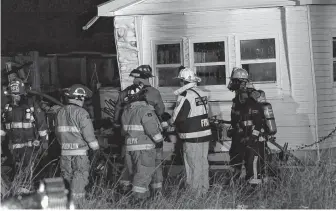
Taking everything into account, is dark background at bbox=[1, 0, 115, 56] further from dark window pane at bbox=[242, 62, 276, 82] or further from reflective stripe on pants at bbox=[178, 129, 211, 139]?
reflective stripe on pants at bbox=[178, 129, 211, 139]

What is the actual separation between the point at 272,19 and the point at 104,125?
4014 millimetres

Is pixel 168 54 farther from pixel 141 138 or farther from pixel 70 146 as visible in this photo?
pixel 70 146

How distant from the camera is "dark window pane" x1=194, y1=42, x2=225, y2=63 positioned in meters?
12.0

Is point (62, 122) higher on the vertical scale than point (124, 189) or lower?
higher

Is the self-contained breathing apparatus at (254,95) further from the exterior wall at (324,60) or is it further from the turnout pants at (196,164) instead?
the exterior wall at (324,60)

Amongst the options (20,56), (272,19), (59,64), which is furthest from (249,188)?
(59,64)

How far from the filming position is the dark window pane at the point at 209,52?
12.0m

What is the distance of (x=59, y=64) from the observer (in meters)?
19.8

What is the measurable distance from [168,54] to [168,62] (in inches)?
6.5

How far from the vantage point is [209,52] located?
39.7 ft

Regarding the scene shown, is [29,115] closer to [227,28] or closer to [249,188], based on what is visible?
[249,188]

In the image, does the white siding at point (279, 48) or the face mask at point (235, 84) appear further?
the white siding at point (279, 48)

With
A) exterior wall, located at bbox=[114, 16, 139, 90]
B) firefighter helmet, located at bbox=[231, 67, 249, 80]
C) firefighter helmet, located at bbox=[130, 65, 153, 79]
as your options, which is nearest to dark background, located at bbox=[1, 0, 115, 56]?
exterior wall, located at bbox=[114, 16, 139, 90]

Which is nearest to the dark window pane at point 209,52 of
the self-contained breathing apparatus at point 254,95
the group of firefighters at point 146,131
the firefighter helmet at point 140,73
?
the group of firefighters at point 146,131
